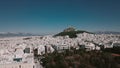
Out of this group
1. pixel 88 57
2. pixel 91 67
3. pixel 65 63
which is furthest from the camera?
pixel 88 57

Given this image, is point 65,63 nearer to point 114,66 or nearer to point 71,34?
point 114,66

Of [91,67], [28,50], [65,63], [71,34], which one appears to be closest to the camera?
[91,67]

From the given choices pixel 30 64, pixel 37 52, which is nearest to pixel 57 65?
pixel 30 64

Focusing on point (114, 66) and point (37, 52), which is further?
point (37, 52)

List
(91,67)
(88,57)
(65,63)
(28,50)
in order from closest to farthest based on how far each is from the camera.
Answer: (91,67) → (65,63) → (88,57) → (28,50)

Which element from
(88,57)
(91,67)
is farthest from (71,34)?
(91,67)

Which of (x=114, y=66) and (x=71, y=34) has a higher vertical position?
(x=71, y=34)

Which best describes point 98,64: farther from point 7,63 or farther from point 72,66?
point 7,63

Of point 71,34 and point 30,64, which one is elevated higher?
point 71,34

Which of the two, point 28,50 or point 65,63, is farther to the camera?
point 28,50
